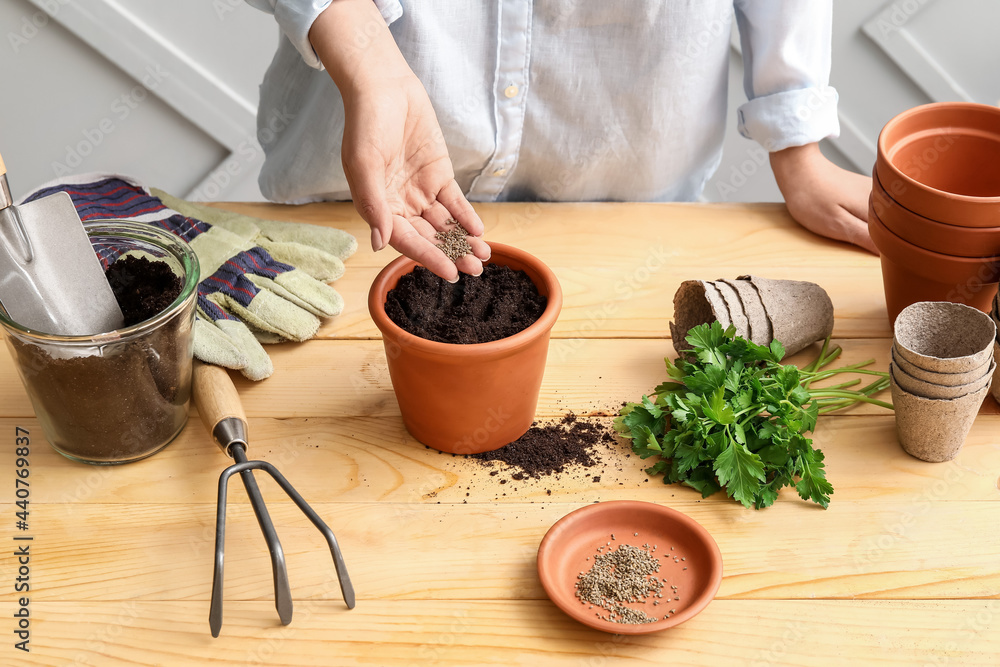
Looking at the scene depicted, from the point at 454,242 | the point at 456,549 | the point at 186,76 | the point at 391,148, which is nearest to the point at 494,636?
the point at 456,549

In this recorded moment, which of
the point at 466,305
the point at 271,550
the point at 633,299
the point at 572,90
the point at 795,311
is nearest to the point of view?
the point at 271,550

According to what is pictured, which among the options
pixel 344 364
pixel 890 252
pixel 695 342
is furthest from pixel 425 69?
pixel 890 252

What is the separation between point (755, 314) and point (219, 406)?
0.66m

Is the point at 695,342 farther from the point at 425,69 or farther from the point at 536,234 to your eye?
the point at 425,69

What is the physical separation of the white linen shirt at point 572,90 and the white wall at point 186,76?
115 cm

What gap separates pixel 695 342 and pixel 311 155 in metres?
0.72

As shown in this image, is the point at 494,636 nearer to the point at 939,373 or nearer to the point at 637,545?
the point at 637,545

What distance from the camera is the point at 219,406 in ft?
2.87

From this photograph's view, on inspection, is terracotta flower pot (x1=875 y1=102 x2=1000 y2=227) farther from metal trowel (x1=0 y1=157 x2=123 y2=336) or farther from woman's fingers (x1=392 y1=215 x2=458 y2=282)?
metal trowel (x1=0 y1=157 x2=123 y2=336)

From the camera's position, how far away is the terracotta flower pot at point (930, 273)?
3.19 ft

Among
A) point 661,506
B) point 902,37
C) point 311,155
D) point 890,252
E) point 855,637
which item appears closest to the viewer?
point 855,637

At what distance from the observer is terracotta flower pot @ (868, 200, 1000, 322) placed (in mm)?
974

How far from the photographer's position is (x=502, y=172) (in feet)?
4.39

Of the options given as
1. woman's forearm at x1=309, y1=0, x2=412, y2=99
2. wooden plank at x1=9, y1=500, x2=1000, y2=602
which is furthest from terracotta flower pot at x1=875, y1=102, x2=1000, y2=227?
woman's forearm at x1=309, y1=0, x2=412, y2=99
